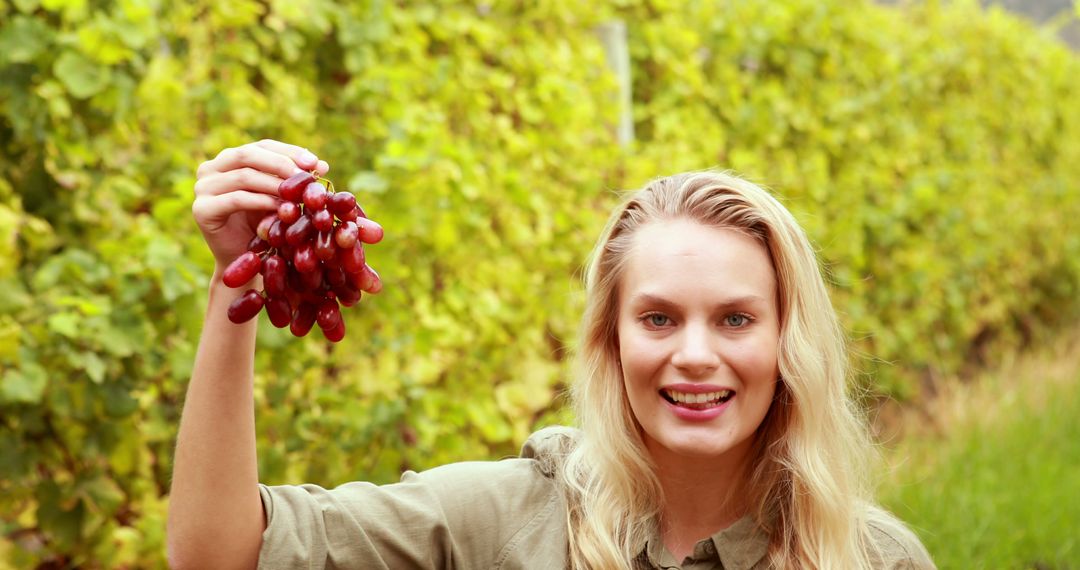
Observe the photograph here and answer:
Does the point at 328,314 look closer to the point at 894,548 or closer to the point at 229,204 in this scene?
the point at 229,204

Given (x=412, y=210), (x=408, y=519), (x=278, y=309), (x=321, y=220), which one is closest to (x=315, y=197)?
(x=321, y=220)

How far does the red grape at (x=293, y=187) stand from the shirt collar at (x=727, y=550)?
2.52 ft

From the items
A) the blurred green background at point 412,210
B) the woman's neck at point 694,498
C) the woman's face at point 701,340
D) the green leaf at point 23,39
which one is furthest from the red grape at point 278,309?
the green leaf at point 23,39

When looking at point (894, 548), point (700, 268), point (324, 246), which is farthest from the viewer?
point (894, 548)

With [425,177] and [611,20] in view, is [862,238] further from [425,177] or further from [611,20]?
[425,177]

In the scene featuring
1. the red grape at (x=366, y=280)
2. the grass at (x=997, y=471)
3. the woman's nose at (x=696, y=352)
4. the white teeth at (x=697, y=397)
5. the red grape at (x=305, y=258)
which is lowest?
the grass at (x=997, y=471)

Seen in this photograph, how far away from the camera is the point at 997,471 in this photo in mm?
4336

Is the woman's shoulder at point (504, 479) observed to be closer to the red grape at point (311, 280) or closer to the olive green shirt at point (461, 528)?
the olive green shirt at point (461, 528)

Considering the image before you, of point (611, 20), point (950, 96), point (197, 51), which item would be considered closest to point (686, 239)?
point (197, 51)

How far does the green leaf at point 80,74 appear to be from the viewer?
224cm

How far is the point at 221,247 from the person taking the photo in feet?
4.50

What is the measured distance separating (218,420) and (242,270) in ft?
0.62

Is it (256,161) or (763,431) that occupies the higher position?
(256,161)

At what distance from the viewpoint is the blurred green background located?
2.28 meters
